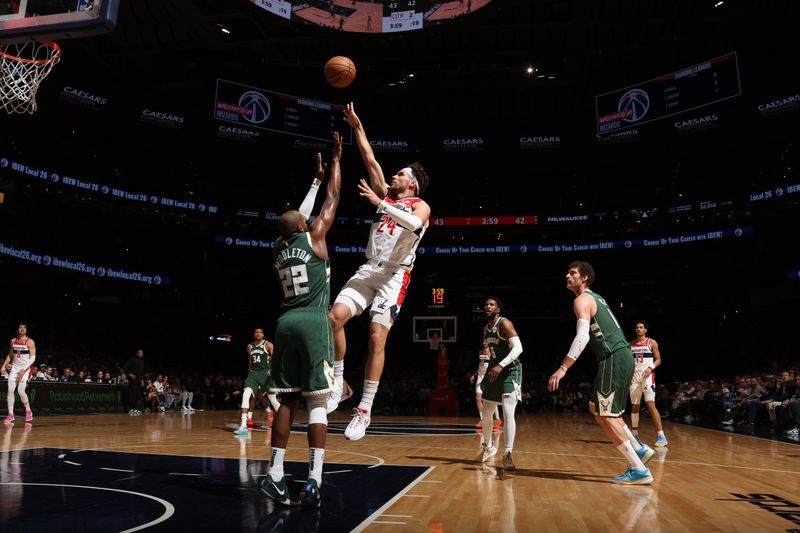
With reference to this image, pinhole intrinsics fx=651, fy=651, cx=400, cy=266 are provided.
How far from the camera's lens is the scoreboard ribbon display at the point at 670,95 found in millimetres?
22891

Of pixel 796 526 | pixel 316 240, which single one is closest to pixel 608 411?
pixel 796 526

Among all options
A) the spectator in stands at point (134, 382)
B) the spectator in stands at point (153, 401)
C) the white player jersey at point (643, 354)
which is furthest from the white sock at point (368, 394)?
the spectator in stands at point (153, 401)

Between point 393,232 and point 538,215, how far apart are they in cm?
2809

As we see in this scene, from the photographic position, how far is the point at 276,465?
487 cm

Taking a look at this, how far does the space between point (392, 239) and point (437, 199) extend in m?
31.0

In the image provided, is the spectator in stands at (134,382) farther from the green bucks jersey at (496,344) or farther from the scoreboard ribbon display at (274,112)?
the green bucks jersey at (496,344)

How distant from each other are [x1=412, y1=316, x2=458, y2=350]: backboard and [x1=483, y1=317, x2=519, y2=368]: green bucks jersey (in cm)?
1594

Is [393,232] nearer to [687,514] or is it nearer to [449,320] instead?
[687,514]

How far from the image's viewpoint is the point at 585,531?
4.15 metres

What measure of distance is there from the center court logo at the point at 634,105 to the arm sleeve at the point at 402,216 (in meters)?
22.2

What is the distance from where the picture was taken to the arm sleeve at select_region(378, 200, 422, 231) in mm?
5480

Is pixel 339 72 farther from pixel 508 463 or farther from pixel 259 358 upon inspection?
pixel 259 358

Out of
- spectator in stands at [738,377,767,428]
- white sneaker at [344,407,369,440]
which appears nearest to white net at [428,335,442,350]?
spectator in stands at [738,377,767,428]

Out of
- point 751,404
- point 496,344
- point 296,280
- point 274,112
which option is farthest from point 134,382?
point 751,404
